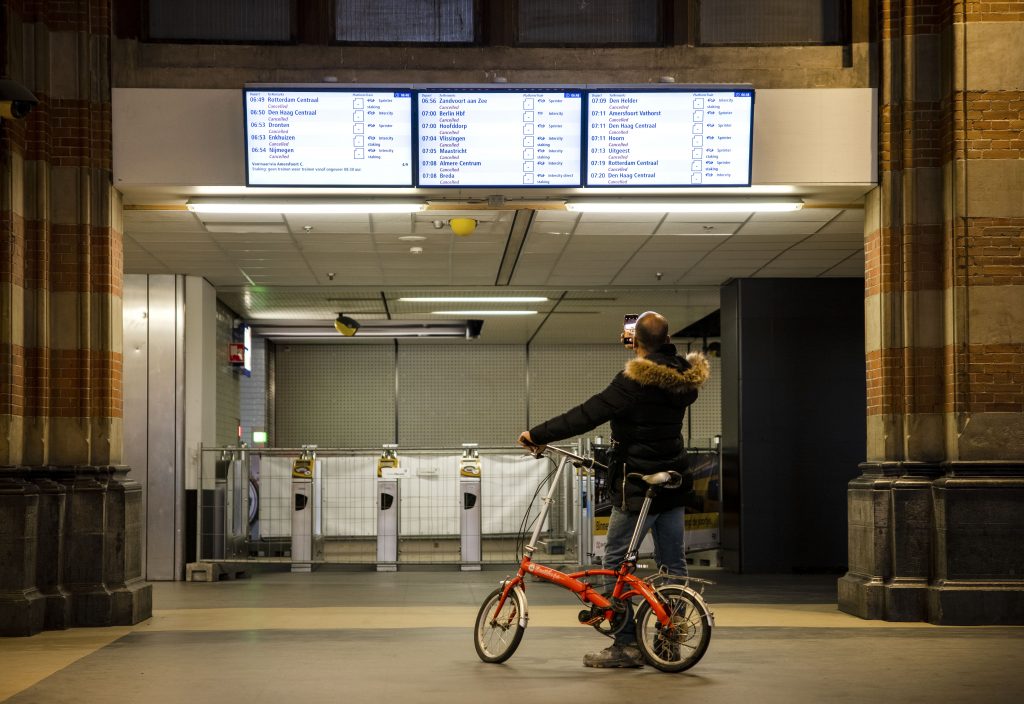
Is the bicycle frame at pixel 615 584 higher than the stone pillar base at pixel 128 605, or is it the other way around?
the bicycle frame at pixel 615 584

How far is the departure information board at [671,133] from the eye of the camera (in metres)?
9.73

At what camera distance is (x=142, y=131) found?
9.84 meters

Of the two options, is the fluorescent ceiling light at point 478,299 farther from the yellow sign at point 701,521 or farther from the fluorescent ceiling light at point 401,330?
the yellow sign at point 701,521

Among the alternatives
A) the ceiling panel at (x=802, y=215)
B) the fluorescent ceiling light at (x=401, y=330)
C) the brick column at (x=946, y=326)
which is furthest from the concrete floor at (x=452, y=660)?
the fluorescent ceiling light at (x=401, y=330)

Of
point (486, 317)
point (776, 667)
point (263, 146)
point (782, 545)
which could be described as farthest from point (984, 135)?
point (486, 317)

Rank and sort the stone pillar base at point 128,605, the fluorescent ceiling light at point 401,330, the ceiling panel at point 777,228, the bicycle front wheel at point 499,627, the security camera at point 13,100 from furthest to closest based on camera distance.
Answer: the fluorescent ceiling light at point 401,330 < the ceiling panel at point 777,228 < the stone pillar base at point 128,605 < the security camera at point 13,100 < the bicycle front wheel at point 499,627

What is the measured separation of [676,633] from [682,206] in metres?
4.71

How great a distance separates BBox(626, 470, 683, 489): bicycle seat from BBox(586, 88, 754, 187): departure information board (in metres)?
3.63

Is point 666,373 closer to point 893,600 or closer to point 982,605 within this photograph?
point 893,600

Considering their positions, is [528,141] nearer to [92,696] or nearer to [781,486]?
[92,696]

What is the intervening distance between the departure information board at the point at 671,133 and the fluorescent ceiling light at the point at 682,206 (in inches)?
21.9

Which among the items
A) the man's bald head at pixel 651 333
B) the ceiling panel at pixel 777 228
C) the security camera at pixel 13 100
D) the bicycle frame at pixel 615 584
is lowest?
the bicycle frame at pixel 615 584

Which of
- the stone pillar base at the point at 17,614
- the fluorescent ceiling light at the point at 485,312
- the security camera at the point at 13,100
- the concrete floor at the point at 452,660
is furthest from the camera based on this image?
the fluorescent ceiling light at the point at 485,312

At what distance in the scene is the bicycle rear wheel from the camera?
262 inches
